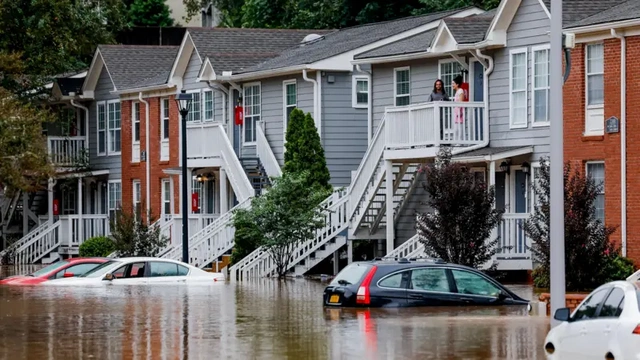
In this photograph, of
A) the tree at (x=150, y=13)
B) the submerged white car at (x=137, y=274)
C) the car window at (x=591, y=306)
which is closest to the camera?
the car window at (x=591, y=306)

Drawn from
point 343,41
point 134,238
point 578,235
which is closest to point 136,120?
point 134,238

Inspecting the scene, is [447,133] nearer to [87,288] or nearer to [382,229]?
[382,229]

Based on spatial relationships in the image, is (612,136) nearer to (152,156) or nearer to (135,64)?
(152,156)

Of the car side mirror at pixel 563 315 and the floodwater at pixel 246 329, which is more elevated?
the car side mirror at pixel 563 315

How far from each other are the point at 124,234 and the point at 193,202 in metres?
5.93

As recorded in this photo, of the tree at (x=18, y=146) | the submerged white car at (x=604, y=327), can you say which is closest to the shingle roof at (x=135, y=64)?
the tree at (x=18, y=146)

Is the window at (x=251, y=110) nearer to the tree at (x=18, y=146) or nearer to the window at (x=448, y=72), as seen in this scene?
the tree at (x=18, y=146)

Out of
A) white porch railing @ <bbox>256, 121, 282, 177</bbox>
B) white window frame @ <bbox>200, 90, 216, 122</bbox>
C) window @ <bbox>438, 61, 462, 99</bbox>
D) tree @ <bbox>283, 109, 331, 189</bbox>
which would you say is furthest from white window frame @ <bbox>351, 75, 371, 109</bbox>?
white window frame @ <bbox>200, 90, 216, 122</bbox>

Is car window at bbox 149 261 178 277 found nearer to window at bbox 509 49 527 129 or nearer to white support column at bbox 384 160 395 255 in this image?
white support column at bbox 384 160 395 255

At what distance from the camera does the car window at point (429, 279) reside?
28.0m

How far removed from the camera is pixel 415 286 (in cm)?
2802

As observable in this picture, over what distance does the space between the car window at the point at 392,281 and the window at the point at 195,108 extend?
26613 mm

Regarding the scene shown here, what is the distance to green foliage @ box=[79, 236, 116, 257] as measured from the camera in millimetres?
54531

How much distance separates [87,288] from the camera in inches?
1431
